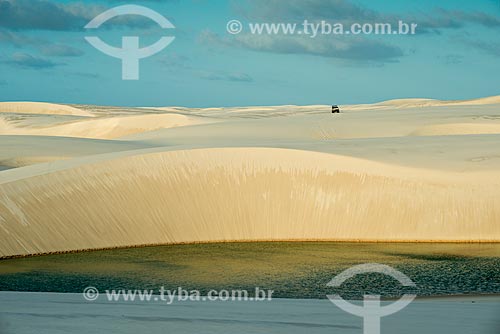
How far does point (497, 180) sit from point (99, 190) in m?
9.64

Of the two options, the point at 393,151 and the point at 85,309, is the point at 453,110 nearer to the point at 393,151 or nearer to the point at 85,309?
the point at 393,151


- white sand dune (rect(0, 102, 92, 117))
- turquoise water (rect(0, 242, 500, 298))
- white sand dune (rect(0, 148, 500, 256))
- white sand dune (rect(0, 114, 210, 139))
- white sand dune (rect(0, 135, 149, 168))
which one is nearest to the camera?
turquoise water (rect(0, 242, 500, 298))

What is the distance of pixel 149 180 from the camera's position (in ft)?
63.2

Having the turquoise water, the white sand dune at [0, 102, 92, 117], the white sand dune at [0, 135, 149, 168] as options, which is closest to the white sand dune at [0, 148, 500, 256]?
the turquoise water

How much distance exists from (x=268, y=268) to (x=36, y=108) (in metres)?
87.5

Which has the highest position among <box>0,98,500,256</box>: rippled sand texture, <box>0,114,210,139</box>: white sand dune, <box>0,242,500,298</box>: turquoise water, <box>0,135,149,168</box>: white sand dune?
<box>0,114,210,139</box>: white sand dune

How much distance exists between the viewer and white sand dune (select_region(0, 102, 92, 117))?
94519 millimetres

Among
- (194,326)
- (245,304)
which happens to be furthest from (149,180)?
(194,326)

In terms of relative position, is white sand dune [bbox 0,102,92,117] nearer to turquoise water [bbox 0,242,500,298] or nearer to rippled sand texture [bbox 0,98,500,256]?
rippled sand texture [bbox 0,98,500,256]

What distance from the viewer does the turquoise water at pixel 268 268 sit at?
12.7 meters

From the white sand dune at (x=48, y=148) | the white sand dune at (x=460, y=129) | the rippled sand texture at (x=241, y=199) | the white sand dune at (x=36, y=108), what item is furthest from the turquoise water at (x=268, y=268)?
the white sand dune at (x=36, y=108)

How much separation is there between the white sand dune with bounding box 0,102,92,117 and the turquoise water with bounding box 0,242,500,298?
76.7 metres

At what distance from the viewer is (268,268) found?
572 inches

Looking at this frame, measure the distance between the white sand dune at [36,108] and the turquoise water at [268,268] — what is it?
76713mm
